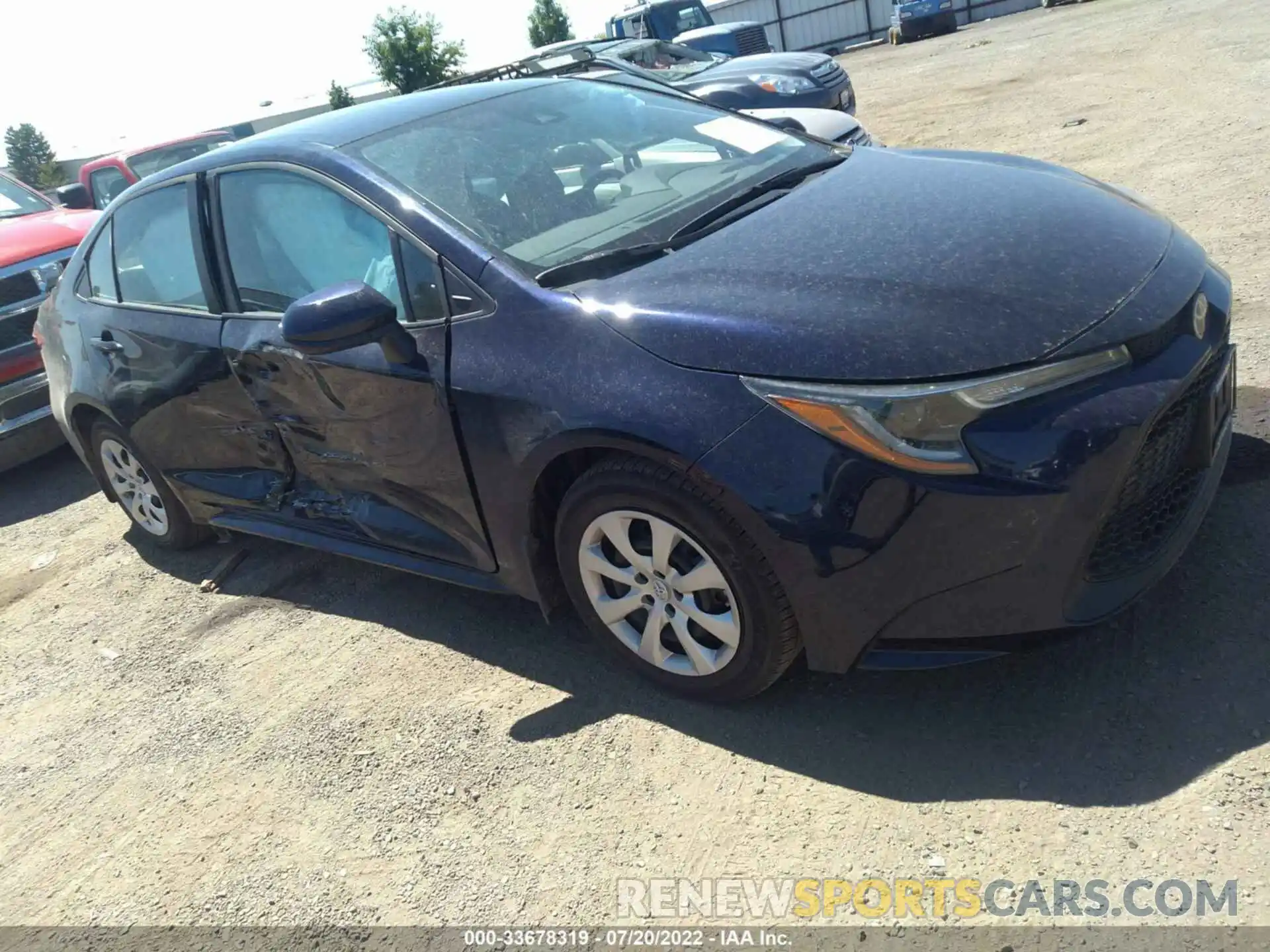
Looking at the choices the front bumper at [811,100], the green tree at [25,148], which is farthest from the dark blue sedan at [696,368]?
the green tree at [25,148]

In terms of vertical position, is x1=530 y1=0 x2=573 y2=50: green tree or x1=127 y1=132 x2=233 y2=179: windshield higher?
x1=530 y1=0 x2=573 y2=50: green tree

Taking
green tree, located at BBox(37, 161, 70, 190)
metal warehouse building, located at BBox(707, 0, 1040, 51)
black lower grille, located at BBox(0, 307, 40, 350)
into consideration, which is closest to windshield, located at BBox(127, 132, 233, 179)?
black lower grille, located at BBox(0, 307, 40, 350)

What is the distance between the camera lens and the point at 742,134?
395cm

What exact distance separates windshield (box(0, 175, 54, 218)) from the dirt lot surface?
13.5ft

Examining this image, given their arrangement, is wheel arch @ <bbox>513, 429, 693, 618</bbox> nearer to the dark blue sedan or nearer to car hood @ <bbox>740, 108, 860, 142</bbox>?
the dark blue sedan

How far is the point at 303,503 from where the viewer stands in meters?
3.90

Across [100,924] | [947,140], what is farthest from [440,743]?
[947,140]

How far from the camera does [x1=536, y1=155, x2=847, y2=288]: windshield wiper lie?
9.68 feet

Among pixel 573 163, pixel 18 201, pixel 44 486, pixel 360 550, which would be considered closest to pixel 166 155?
pixel 18 201

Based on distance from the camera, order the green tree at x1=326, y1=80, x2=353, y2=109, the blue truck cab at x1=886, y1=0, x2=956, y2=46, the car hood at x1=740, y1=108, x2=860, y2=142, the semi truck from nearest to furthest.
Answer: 1. the car hood at x1=740, y1=108, x2=860, y2=142
2. the blue truck cab at x1=886, y1=0, x2=956, y2=46
3. the semi truck
4. the green tree at x1=326, y1=80, x2=353, y2=109

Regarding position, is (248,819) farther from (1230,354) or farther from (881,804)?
(1230,354)

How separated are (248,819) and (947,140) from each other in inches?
372

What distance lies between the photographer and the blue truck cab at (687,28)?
19750 mm

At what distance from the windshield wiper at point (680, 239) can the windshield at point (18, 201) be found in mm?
6181
